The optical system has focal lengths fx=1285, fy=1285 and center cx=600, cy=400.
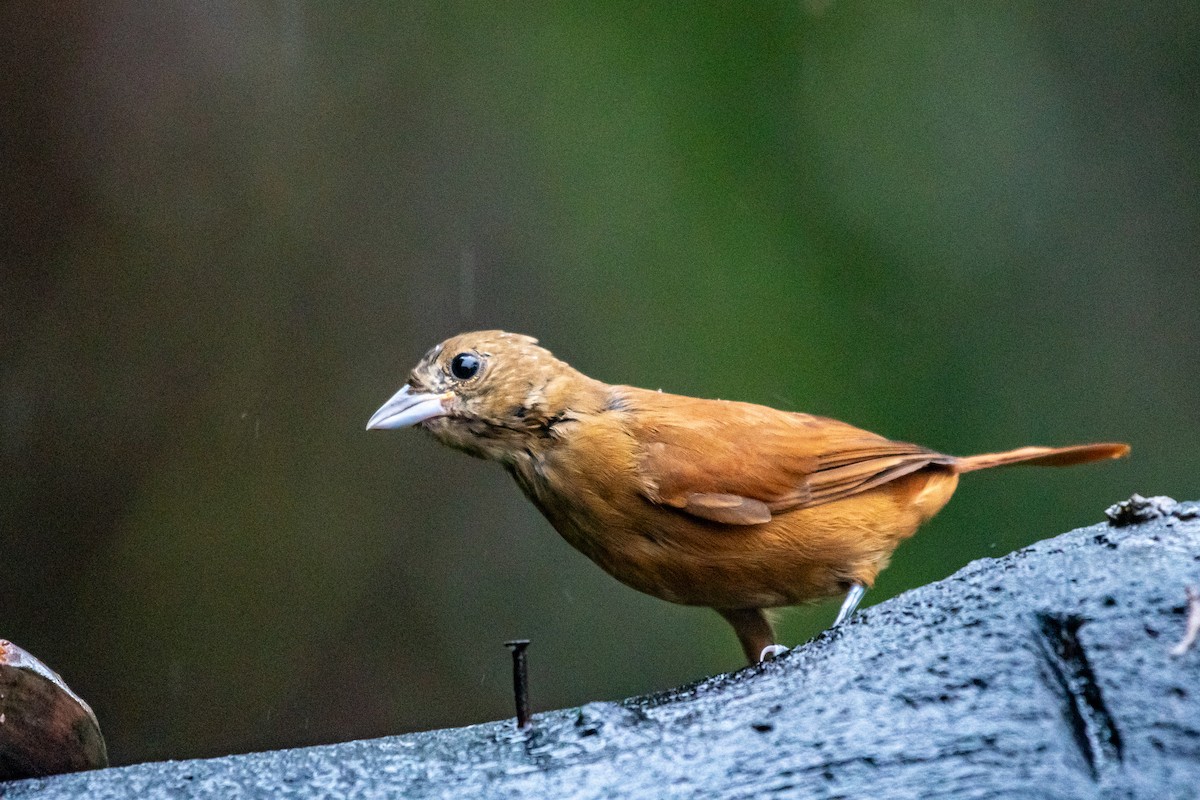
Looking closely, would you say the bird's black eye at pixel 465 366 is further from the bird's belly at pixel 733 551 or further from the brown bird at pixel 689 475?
the bird's belly at pixel 733 551

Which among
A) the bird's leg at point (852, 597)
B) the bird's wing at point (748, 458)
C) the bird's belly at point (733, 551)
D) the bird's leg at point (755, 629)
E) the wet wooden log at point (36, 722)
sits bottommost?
the wet wooden log at point (36, 722)

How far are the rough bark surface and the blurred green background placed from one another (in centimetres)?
286

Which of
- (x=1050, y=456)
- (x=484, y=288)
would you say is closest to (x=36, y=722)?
(x=1050, y=456)

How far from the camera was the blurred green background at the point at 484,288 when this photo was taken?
16.9ft

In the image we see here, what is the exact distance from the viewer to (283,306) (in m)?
5.56

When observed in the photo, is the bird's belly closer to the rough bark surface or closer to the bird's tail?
the bird's tail

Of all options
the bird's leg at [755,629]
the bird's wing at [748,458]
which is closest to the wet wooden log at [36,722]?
the bird's wing at [748,458]

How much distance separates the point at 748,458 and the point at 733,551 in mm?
334

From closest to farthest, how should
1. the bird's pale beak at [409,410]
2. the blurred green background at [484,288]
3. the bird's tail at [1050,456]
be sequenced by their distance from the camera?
1. the bird's pale beak at [409,410]
2. the bird's tail at [1050,456]
3. the blurred green background at [484,288]

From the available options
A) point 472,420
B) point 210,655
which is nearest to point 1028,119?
point 472,420

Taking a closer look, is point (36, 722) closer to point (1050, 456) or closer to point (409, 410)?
point (409, 410)

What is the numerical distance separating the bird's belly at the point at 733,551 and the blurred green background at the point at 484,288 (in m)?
1.47

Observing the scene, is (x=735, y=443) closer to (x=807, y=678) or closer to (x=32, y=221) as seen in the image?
(x=807, y=678)

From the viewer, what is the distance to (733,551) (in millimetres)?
3336
